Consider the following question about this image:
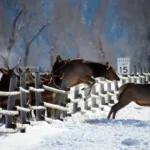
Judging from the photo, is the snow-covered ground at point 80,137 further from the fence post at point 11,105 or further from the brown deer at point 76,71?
the brown deer at point 76,71

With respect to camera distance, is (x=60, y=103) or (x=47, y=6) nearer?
(x=60, y=103)

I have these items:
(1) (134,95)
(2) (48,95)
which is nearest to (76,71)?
(2) (48,95)

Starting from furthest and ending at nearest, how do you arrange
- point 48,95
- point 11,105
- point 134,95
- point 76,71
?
point 76,71
point 134,95
point 48,95
point 11,105

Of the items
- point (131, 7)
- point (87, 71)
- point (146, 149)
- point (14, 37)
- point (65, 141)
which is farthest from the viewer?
point (131, 7)

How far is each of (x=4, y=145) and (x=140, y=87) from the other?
A: 6154 mm

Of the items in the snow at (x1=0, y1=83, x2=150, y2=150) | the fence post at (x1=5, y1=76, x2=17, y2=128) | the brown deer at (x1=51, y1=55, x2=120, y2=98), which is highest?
the brown deer at (x1=51, y1=55, x2=120, y2=98)

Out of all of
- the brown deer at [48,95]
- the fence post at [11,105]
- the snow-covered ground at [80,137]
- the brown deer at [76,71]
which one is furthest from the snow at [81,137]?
the brown deer at [76,71]

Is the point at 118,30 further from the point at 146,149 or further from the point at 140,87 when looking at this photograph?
the point at 146,149

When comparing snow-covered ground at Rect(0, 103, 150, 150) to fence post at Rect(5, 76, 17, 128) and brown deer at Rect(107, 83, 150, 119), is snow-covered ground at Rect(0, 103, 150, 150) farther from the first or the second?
brown deer at Rect(107, 83, 150, 119)

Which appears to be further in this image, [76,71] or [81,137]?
[76,71]

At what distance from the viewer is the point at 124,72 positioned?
17.5 meters

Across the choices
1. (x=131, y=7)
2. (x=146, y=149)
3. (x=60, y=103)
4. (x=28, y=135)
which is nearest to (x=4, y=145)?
(x=28, y=135)

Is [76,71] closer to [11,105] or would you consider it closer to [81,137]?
[11,105]

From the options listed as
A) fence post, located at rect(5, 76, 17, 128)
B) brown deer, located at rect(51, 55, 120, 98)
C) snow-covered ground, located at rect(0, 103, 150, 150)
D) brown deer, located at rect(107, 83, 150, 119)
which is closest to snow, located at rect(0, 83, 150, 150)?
snow-covered ground, located at rect(0, 103, 150, 150)
